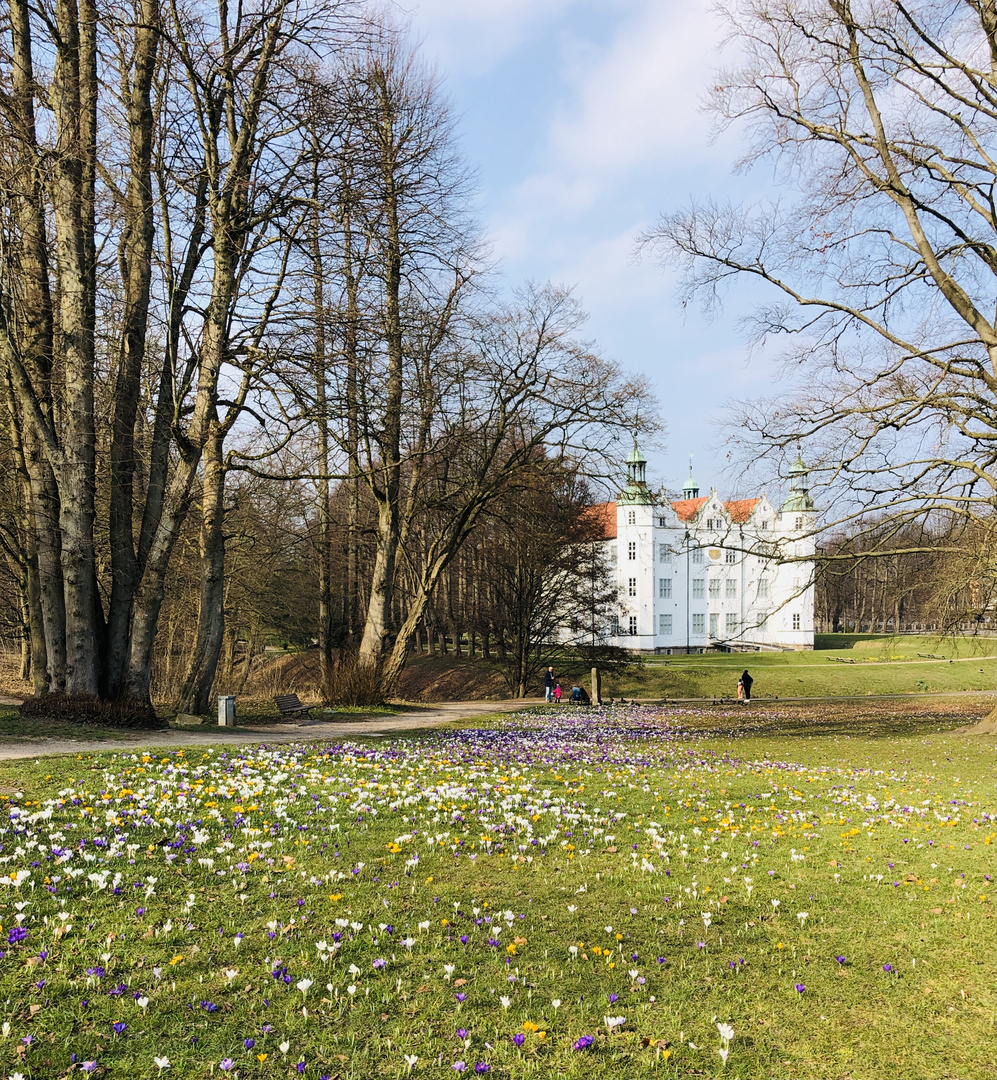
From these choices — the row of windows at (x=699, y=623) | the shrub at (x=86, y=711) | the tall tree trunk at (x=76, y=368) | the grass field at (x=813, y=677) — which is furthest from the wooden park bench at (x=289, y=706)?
the row of windows at (x=699, y=623)

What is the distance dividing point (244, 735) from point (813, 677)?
38.1m

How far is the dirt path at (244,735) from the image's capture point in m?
10.4

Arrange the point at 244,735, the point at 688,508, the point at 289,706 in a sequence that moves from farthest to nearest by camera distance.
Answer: the point at 688,508 < the point at 289,706 < the point at 244,735

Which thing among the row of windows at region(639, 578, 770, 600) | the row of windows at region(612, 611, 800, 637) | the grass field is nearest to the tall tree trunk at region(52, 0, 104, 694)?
the grass field

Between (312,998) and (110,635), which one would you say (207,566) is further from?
(312,998)

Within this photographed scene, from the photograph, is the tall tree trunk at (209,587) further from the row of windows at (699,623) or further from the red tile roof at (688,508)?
the red tile roof at (688,508)

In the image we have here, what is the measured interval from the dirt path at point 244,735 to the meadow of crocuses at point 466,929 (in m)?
A: 1.52

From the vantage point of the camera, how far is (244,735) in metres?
14.2

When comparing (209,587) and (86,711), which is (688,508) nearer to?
(209,587)

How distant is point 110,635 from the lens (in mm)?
14469

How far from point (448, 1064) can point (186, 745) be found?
8872mm

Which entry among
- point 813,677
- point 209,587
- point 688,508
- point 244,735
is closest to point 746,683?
point 813,677

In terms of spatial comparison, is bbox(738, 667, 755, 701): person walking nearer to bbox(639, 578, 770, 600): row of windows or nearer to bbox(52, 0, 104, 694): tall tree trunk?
bbox(52, 0, 104, 694): tall tree trunk

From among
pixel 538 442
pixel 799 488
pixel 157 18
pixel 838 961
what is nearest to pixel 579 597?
pixel 538 442
